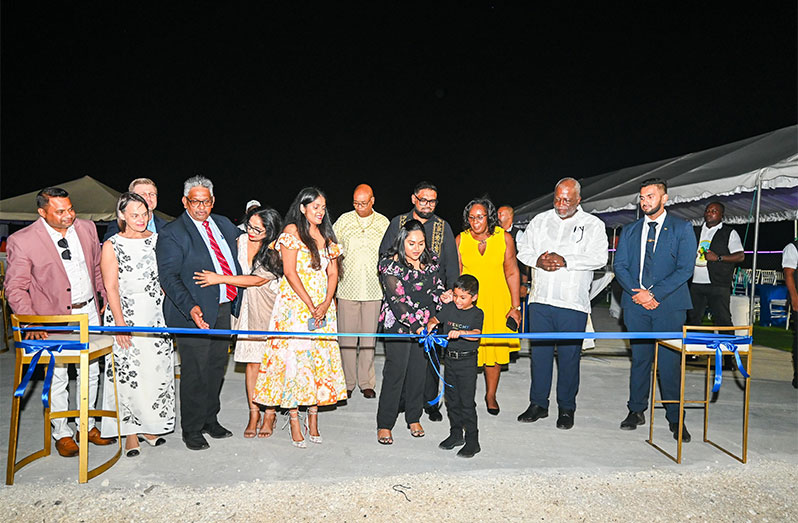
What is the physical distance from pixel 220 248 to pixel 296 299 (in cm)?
67

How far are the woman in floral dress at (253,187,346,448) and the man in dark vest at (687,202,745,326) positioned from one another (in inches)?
191

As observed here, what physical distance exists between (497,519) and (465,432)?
961 millimetres

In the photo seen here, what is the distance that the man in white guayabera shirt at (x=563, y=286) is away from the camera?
4453 mm

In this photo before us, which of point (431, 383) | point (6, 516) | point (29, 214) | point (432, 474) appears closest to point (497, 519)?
point (432, 474)

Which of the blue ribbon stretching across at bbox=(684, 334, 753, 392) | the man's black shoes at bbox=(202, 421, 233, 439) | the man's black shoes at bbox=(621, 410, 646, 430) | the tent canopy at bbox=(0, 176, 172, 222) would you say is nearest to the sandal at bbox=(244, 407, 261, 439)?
the man's black shoes at bbox=(202, 421, 233, 439)

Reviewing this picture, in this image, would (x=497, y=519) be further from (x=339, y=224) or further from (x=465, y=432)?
(x=339, y=224)

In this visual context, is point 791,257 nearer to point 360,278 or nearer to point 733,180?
point 733,180

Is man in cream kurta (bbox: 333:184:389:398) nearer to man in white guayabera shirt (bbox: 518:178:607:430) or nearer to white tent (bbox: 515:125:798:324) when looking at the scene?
man in white guayabera shirt (bbox: 518:178:607:430)

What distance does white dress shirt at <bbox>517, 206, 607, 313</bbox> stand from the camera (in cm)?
445

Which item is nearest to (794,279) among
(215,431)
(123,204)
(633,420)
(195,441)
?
(633,420)

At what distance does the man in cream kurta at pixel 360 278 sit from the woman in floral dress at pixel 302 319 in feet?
3.93

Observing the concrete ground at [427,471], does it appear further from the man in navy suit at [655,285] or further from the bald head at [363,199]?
the bald head at [363,199]

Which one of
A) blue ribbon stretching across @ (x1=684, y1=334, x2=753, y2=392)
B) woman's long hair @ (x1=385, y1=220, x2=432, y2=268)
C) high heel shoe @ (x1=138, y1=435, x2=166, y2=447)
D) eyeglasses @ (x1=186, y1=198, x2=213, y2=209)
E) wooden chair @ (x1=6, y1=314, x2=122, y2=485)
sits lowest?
high heel shoe @ (x1=138, y1=435, x2=166, y2=447)

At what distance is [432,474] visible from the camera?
3377 mm
